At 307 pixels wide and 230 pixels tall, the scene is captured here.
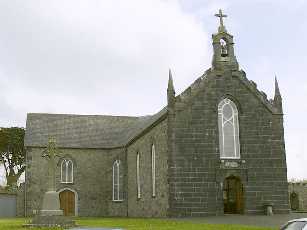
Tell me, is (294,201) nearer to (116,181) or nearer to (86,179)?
(116,181)

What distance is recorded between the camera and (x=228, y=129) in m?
31.3

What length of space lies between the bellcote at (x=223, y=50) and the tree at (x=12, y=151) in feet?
142

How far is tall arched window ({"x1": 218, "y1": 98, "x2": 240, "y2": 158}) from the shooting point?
102 ft

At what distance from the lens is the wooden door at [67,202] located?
4525 centimetres

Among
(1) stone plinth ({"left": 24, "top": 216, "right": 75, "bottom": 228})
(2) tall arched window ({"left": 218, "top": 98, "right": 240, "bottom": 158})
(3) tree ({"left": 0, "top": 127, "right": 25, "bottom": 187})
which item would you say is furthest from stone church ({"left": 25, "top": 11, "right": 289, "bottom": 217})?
(3) tree ({"left": 0, "top": 127, "right": 25, "bottom": 187})

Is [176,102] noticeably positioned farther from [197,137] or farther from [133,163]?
[133,163]

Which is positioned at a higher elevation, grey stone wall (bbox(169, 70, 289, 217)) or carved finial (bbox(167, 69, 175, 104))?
carved finial (bbox(167, 69, 175, 104))

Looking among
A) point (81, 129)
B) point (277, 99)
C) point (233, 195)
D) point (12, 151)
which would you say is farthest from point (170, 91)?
point (12, 151)

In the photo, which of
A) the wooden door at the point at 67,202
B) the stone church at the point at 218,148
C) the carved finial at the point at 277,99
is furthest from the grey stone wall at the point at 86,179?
the carved finial at the point at 277,99

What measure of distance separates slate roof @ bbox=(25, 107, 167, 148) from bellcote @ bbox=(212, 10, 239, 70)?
14504 mm

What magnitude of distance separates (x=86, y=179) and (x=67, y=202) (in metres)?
2.74

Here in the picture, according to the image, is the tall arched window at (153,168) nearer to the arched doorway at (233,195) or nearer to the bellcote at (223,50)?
the arched doorway at (233,195)

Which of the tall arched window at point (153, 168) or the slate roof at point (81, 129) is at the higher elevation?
the slate roof at point (81, 129)

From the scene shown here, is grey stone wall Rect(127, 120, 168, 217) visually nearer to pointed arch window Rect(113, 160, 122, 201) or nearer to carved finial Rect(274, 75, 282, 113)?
pointed arch window Rect(113, 160, 122, 201)
